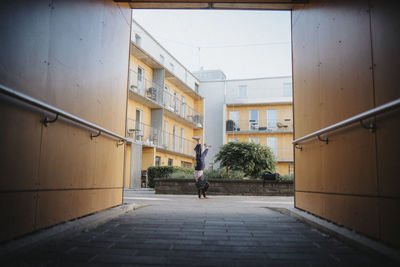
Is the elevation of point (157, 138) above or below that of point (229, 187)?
above

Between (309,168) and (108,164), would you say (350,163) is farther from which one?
(108,164)

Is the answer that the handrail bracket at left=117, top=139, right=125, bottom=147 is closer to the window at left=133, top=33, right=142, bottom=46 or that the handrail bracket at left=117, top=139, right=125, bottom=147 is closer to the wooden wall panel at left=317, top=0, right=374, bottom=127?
the wooden wall panel at left=317, top=0, right=374, bottom=127

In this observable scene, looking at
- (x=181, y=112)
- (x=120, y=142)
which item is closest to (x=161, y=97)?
(x=181, y=112)

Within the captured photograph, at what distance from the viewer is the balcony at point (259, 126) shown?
35281 mm

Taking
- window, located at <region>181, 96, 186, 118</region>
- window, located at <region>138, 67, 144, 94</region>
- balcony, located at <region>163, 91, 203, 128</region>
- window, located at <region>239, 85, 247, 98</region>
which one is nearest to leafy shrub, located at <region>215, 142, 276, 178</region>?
window, located at <region>138, 67, 144, 94</region>

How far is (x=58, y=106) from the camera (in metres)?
4.13

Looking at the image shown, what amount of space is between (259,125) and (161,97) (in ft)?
44.1

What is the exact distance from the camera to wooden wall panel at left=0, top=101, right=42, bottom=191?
9.81 ft

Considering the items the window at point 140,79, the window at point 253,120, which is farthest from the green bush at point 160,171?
the window at point 253,120

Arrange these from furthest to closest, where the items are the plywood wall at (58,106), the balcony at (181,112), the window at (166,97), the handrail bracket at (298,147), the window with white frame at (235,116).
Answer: the window with white frame at (235,116) < the balcony at (181,112) < the window at (166,97) < the handrail bracket at (298,147) < the plywood wall at (58,106)

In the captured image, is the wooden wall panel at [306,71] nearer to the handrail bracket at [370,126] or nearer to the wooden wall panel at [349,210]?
the wooden wall panel at [349,210]

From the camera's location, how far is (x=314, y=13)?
18.8ft

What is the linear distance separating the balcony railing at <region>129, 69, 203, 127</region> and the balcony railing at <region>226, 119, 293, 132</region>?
3625 mm

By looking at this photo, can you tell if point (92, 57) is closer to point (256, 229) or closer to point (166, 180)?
point (256, 229)
